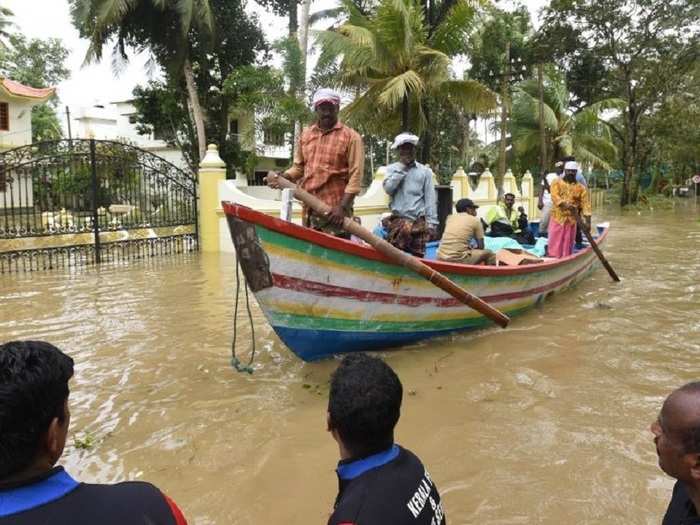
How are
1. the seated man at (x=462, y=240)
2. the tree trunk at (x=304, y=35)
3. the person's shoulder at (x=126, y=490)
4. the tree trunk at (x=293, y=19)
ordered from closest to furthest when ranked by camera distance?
the person's shoulder at (x=126, y=490), the seated man at (x=462, y=240), the tree trunk at (x=304, y=35), the tree trunk at (x=293, y=19)

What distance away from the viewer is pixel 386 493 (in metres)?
1.55

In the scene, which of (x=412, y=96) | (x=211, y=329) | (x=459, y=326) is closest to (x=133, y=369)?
(x=211, y=329)

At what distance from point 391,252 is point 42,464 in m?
3.52

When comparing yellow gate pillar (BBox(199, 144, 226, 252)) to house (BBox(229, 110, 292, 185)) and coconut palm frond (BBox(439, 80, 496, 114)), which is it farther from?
house (BBox(229, 110, 292, 185))

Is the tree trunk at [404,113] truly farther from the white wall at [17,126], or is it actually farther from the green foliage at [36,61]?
the green foliage at [36,61]

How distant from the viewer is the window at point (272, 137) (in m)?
19.5

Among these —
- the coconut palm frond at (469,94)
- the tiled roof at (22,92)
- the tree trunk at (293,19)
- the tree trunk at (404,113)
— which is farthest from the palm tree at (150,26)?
the coconut palm frond at (469,94)

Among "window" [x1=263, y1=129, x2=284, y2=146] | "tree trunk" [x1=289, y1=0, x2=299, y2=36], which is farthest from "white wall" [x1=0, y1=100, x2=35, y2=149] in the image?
"tree trunk" [x1=289, y1=0, x2=299, y2=36]

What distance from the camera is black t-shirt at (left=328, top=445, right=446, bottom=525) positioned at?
4.95 ft

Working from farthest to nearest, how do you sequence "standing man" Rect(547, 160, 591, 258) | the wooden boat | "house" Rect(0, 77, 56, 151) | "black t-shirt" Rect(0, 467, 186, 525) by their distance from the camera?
1. "house" Rect(0, 77, 56, 151)
2. "standing man" Rect(547, 160, 591, 258)
3. the wooden boat
4. "black t-shirt" Rect(0, 467, 186, 525)

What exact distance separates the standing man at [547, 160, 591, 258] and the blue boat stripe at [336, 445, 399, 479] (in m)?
7.25

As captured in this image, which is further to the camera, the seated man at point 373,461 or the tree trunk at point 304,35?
the tree trunk at point 304,35

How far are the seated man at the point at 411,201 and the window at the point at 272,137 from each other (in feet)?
46.8

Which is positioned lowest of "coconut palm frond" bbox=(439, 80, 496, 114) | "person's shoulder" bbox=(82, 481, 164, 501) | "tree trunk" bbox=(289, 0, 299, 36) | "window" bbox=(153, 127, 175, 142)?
"person's shoulder" bbox=(82, 481, 164, 501)
